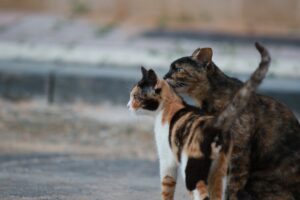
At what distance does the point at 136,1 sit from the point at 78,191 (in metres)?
11.2

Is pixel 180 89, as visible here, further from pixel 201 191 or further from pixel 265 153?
pixel 201 191

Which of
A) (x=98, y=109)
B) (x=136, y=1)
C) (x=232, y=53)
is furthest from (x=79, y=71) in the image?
(x=136, y=1)

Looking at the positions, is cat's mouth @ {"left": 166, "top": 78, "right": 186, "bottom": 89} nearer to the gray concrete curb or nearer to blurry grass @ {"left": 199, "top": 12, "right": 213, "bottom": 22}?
the gray concrete curb

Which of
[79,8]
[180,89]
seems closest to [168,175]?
[180,89]

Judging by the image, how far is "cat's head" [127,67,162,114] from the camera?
7.19 metres

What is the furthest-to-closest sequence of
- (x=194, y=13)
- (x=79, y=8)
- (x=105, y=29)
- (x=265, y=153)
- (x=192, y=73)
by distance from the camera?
(x=79, y=8) → (x=194, y=13) → (x=105, y=29) → (x=192, y=73) → (x=265, y=153)

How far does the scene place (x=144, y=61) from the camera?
14.9 metres

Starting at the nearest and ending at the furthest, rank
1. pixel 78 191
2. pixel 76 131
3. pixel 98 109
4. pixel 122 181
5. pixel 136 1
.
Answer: pixel 78 191
pixel 122 181
pixel 76 131
pixel 98 109
pixel 136 1

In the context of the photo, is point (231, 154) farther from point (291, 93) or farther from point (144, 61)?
point (144, 61)

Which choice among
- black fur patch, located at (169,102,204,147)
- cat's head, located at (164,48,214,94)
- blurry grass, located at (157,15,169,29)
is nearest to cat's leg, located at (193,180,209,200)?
black fur patch, located at (169,102,204,147)

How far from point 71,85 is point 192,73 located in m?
5.90

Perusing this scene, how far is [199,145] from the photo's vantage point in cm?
641

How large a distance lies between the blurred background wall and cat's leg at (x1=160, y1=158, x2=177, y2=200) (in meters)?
10.9

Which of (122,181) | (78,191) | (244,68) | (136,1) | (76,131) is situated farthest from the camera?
(136,1)
